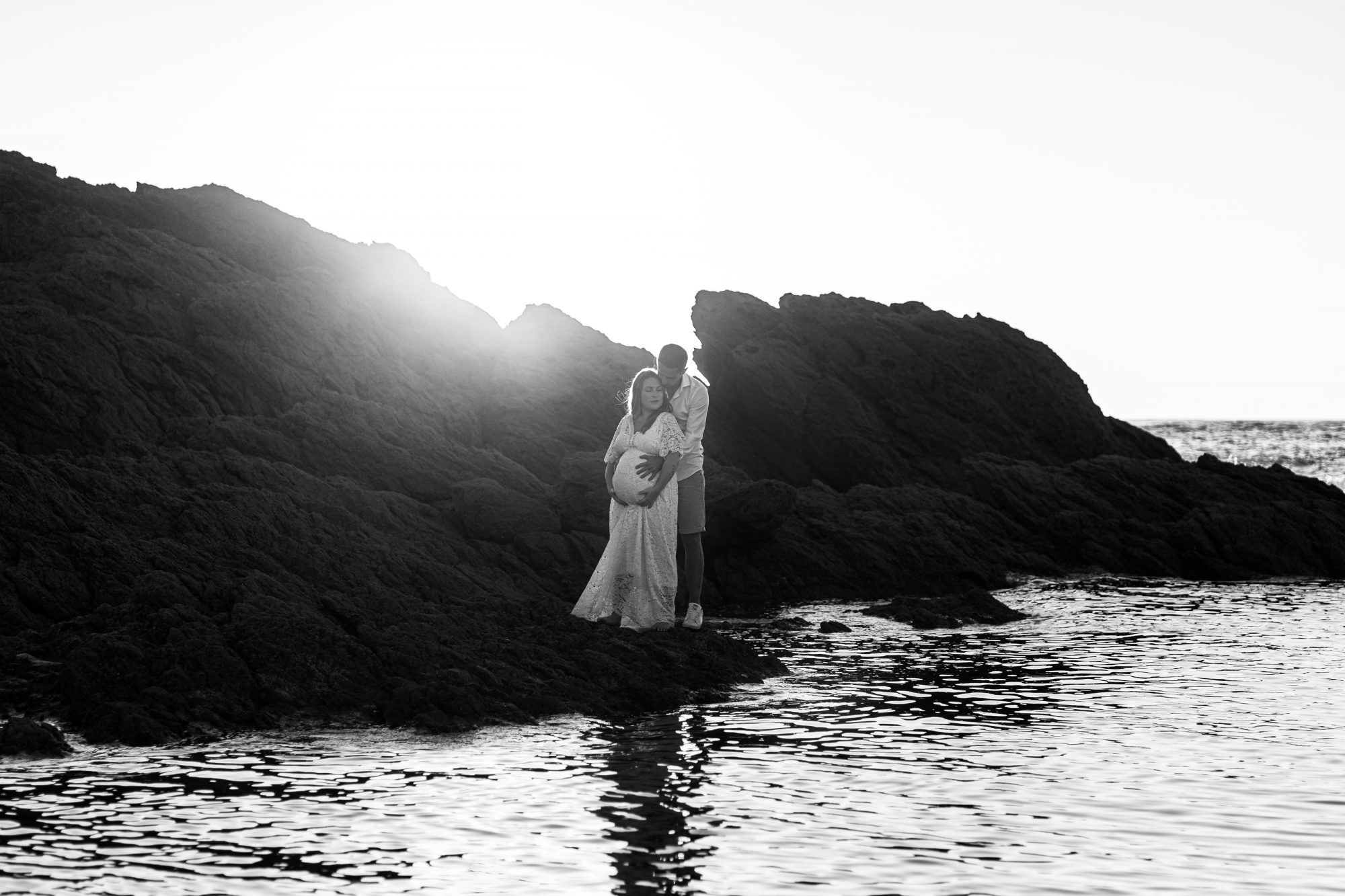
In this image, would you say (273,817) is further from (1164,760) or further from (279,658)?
(1164,760)

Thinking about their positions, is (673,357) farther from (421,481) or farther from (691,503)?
(421,481)

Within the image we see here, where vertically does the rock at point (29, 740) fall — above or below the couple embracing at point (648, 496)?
below

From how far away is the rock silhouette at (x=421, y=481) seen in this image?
10.7m

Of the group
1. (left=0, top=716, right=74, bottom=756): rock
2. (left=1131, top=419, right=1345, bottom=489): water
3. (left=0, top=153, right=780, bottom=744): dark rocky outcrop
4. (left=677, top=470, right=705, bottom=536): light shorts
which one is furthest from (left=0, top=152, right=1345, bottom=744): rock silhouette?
(left=1131, top=419, right=1345, bottom=489): water

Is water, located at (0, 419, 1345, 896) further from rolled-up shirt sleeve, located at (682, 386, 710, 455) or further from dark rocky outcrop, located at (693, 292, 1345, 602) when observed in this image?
dark rocky outcrop, located at (693, 292, 1345, 602)

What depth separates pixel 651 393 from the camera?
12.6 m

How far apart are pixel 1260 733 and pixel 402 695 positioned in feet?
21.0

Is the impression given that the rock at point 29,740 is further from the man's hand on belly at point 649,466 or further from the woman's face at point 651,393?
the woman's face at point 651,393

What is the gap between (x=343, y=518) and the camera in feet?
48.8

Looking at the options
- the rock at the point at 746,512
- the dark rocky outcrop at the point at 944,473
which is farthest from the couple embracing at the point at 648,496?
the dark rocky outcrop at the point at 944,473

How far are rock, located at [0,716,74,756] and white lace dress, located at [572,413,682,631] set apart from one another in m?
5.39

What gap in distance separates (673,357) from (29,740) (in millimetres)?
6617

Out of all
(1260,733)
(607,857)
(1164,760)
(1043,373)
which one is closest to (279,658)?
(607,857)

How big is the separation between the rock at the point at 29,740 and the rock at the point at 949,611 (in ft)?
34.8
